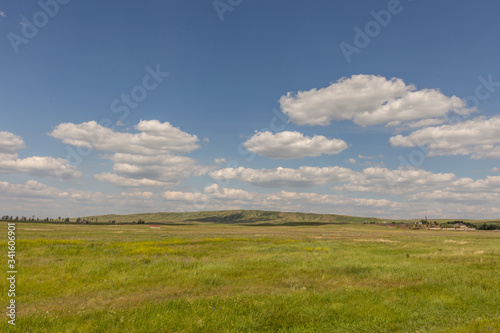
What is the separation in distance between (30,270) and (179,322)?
12.8 meters

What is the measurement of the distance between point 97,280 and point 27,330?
7.29m

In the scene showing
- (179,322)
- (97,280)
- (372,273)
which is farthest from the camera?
(372,273)

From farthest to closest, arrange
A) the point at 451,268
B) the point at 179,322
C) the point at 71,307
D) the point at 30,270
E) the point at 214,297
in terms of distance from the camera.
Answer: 1. the point at 451,268
2. the point at 30,270
3. the point at 214,297
4. the point at 71,307
5. the point at 179,322

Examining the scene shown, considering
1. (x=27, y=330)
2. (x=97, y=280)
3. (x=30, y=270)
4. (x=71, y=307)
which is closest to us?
(x=27, y=330)

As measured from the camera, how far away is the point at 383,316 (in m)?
10.1

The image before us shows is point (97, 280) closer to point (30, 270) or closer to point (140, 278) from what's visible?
point (140, 278)

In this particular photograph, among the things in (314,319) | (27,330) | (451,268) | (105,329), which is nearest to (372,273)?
(451,268)

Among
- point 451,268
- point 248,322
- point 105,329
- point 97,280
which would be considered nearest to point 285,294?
point 248,322

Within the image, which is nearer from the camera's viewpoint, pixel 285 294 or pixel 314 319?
pixel 314 319

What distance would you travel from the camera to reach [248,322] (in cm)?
943

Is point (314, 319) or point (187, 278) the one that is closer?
point (314, 319)

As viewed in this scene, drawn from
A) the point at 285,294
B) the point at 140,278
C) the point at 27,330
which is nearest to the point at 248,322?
the point at 285,294

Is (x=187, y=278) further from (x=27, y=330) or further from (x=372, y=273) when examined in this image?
(x=372, y=273)

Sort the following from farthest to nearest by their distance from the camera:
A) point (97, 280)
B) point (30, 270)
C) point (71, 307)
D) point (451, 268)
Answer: point (451, 268) → point (30, 270) → point (97, 280) → point (71, 307)
